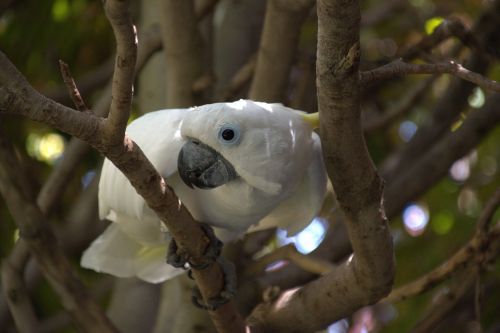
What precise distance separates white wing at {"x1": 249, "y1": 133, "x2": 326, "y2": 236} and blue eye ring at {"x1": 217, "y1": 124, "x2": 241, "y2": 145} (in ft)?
0.86

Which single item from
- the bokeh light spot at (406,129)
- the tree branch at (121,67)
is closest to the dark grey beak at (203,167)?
the tree branch at (121,67)

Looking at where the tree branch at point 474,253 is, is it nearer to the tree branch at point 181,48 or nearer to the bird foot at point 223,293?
the bird foot at point 223,293

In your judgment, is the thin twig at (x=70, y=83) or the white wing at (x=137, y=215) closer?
the thin twig at (x=70, y=83)

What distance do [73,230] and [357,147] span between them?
5.55ft

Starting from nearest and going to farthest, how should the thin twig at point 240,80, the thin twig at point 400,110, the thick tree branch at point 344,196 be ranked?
the thick tree branch at point 344,196, the thin twig at point 240,80, the thin twig at point 400,110

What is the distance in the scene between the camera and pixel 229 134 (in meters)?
1.69

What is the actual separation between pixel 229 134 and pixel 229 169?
3.6 inches

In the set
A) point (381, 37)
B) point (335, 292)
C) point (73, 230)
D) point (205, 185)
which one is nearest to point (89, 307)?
point (205, 185)

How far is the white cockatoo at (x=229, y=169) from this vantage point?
171 cm

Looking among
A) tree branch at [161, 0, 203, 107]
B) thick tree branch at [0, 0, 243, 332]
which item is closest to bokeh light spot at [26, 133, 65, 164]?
tree branch at [161, 0, 203, 107]

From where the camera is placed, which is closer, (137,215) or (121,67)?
(121,67)

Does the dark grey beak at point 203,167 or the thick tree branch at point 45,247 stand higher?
the dark grey beak at point 203,167

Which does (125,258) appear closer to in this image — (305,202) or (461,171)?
(305,202)

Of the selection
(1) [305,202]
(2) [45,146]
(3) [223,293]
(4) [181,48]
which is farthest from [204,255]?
(2) [45,146]
